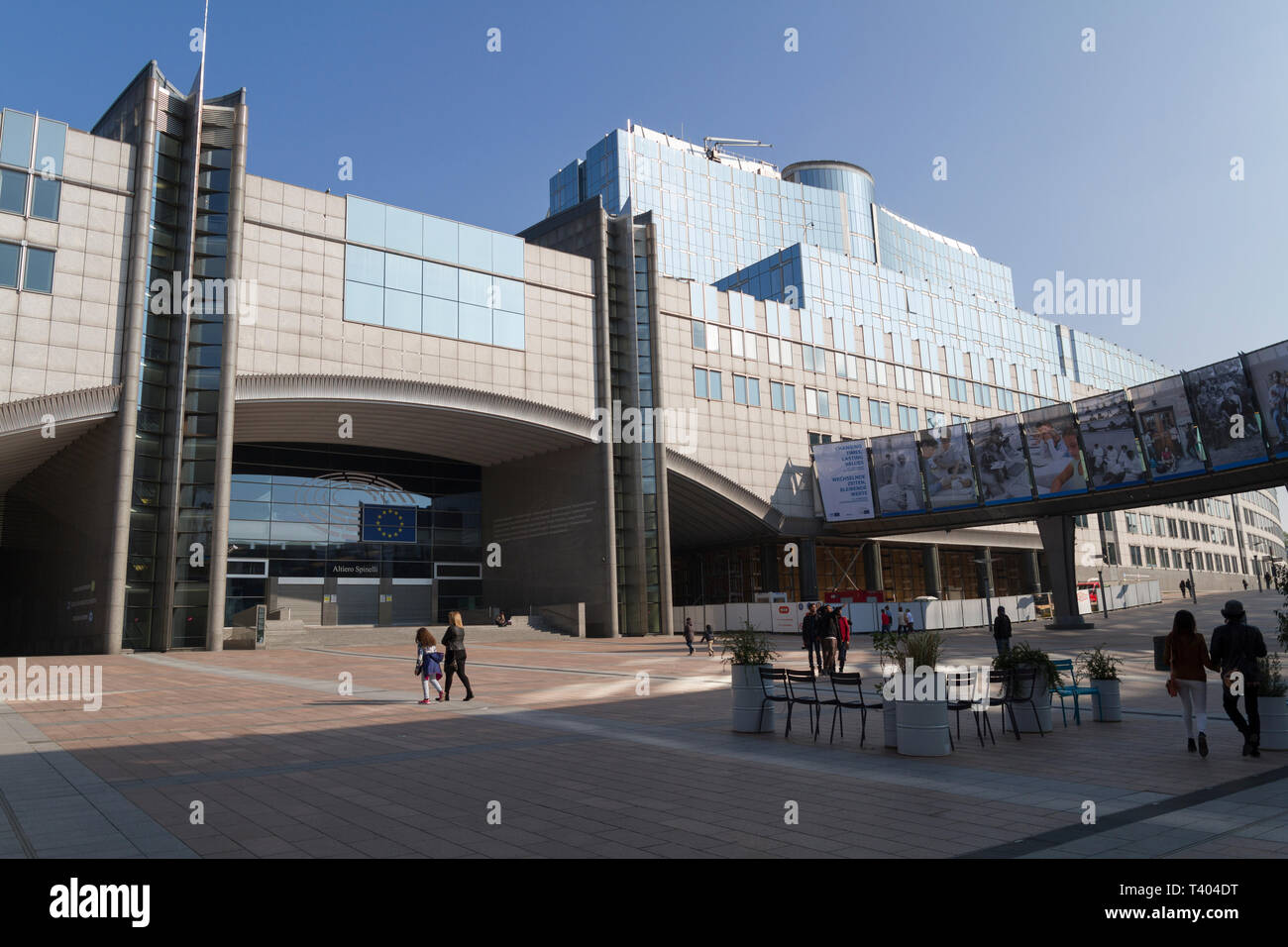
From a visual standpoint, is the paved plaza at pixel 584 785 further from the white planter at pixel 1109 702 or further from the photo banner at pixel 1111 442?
the photo banner at pixel 1111 442

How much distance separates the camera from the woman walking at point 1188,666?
988 centimetres

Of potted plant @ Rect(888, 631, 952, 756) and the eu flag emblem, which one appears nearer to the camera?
potted plant @ Rect(888, 631, 952, 756)

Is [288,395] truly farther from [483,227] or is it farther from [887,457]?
[887,457]

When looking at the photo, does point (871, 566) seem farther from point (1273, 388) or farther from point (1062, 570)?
point (1273, 388)

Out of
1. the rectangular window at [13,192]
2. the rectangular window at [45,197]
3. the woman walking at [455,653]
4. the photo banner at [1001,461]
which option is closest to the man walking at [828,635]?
the woman walking at [455,653]

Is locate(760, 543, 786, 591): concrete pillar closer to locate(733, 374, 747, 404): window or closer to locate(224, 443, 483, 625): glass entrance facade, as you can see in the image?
locate(733, 374, 747, 404): window

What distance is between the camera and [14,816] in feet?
22.6

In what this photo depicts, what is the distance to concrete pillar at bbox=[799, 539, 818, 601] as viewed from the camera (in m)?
55.2

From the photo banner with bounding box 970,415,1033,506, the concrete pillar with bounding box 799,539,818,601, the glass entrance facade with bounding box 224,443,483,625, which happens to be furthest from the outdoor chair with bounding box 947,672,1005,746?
the concrete pillar with bounding box 799,539,818,601

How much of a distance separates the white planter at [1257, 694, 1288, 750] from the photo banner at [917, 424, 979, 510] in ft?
129
